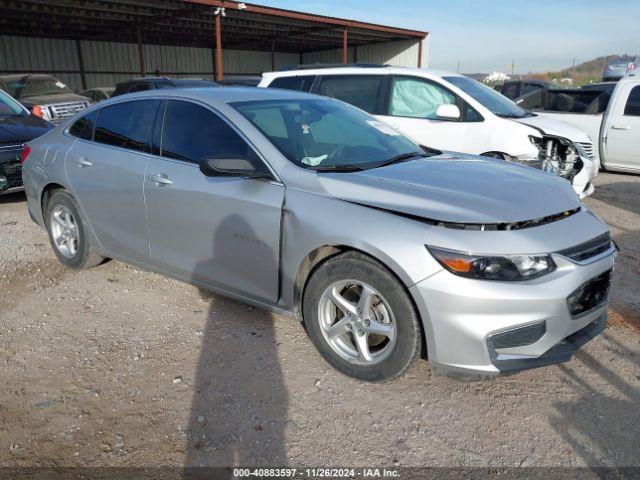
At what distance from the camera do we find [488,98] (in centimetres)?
713

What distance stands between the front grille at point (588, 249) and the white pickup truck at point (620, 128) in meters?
6.41

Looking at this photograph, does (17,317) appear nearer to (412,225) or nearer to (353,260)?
(353,260)

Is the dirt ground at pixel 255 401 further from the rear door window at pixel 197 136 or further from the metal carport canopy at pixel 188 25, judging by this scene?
the metal carport canopy at pixel 188 25

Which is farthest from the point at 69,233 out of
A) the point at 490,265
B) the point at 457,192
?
the point at 490,265

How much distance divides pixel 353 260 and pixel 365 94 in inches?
199

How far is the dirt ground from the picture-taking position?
95.6 inches

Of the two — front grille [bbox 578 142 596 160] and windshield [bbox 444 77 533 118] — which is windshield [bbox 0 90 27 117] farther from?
front grille [bbox 578 142 596 160]

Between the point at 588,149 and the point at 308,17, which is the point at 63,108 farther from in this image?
the point at 588,149

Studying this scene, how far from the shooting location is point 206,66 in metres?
31.3

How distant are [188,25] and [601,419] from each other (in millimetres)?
23285

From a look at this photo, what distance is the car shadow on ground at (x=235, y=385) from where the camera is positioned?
243 cm

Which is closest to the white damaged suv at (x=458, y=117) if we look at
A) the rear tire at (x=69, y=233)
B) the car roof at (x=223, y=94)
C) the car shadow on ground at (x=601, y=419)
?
the car roof at (x=223, y=94)

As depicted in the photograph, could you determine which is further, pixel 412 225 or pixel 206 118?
pixel 206 118

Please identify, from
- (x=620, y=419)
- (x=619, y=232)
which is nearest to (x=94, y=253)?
(x=620, y=419)
